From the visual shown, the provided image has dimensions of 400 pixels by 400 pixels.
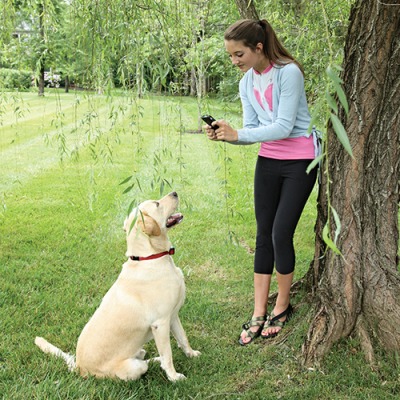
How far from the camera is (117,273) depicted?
14.8ft

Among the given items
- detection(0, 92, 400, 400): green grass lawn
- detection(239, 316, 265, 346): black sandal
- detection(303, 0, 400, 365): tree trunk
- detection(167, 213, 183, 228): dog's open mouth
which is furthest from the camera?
detection(239, 316, 265, 346): black sandal

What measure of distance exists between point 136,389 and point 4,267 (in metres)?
2.41

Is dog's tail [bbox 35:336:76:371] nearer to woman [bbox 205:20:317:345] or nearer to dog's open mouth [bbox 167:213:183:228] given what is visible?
dog's open mouth [bbox 167:213:183:228]

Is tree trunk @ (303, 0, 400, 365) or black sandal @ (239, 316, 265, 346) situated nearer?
tree trunk @ (303, 0, 400, 365)

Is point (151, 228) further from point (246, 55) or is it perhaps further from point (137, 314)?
point (246, 55)

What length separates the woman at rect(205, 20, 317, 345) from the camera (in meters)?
2.69

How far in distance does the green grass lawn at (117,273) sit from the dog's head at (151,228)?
182 millimetres

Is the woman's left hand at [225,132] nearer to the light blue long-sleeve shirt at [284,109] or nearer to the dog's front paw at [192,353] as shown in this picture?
the light blue long-sleeve shirt at [284,109]

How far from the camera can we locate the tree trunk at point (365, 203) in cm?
258

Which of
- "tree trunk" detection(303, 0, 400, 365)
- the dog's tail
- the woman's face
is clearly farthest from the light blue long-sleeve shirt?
the dog's tail

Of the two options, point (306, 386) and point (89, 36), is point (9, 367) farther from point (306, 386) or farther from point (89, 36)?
point (89, 36)

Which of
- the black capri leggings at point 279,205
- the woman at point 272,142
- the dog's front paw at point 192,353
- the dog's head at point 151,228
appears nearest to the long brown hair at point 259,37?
the woman at point 272,142

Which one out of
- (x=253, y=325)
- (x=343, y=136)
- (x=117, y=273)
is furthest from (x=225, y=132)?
(x=117, y=273)

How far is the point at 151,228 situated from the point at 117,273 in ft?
5.93
